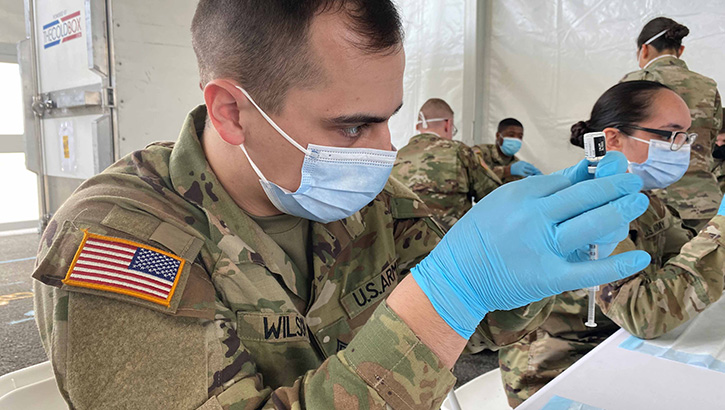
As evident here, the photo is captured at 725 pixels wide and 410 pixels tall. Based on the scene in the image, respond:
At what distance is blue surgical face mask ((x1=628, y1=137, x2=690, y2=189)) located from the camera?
1.63m

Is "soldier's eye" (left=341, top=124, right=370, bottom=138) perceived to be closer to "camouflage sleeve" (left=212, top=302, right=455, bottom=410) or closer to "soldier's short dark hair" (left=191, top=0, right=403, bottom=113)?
"soldier's short dark hair" (left=191, top=0, right=403, bottom=113)

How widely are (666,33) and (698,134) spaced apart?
0.60 metres

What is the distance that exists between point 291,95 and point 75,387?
1.72 ft

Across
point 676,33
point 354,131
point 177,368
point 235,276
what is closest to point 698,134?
point 676,33

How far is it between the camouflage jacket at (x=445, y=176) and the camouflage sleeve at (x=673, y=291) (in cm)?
167

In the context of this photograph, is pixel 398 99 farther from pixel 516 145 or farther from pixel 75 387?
pixel 516 145

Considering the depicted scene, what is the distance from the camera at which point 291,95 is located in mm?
826

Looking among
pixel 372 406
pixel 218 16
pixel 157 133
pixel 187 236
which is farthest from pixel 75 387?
pixel 157 133

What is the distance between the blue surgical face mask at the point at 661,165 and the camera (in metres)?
1.63

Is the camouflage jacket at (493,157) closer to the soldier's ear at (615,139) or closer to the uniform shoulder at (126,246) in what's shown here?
the soldier's ear at (615,139)

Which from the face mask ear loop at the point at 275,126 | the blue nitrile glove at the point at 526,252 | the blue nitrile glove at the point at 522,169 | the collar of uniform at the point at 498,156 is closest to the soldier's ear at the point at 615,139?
the blue nitrile glove at the point at 526,252

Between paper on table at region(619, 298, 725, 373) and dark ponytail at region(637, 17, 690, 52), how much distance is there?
6.42 feet

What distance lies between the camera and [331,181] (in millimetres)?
892

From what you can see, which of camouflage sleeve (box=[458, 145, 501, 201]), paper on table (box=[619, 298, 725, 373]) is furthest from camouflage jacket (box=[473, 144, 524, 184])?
paper on table (box=[619, 298, 725, 373])
